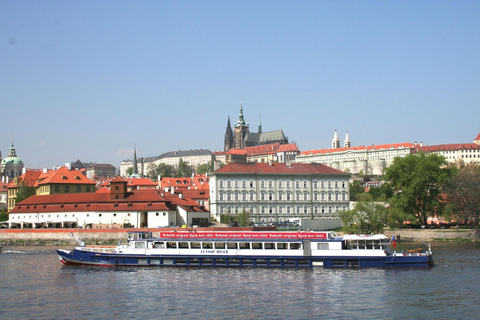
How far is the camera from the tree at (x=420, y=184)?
101 meters

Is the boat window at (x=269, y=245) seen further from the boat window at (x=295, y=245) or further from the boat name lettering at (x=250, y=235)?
the boat window at (x=295, y=245)

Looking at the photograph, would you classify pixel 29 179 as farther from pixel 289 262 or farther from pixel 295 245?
pixel 289 262

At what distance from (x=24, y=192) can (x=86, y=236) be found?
3336 cm

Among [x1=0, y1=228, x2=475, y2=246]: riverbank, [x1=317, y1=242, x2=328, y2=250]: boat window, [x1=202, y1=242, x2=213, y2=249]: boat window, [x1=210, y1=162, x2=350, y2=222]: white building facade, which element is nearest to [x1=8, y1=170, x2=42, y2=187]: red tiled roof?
[x1=0, y1=228, x2=475, y2=246]: riverbank

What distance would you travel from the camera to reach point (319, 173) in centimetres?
11500

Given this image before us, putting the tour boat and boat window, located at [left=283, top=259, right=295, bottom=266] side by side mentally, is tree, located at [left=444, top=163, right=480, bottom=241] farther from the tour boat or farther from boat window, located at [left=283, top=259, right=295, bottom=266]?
boat window, located at [left=283, top=259, right=295, bottom=266]

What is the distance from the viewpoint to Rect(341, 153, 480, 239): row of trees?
92.0 metres

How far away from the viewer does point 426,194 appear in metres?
103

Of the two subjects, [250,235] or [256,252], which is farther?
[250,235]

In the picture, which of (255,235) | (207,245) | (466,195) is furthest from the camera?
(466,195)

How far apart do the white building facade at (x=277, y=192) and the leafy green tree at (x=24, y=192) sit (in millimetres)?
32701

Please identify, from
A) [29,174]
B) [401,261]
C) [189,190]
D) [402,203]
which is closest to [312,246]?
[401,261]

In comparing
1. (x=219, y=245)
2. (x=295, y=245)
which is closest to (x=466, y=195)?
(x=295, y=245)

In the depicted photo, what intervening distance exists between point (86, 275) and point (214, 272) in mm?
10785
